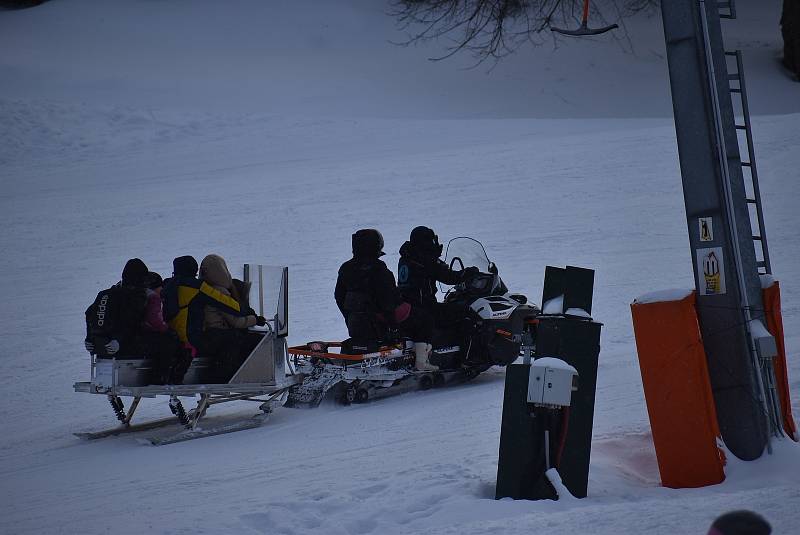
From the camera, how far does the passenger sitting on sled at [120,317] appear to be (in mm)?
7797

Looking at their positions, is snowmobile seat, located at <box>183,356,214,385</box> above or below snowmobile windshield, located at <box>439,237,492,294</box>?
below

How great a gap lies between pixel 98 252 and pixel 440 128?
41.9 ft

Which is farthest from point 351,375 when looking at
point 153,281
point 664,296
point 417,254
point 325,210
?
point 325,210

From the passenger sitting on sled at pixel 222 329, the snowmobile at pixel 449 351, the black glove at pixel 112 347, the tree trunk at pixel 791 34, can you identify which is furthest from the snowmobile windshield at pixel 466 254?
the tree trunk at pixel 791 34

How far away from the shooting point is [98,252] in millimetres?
17141

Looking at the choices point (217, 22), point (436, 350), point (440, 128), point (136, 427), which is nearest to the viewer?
point (136, 427)

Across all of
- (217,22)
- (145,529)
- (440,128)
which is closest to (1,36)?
(217,22)

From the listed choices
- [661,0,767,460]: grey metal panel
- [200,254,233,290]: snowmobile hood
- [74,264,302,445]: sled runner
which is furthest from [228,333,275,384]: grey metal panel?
[661,0,767,460]: grey metal panel

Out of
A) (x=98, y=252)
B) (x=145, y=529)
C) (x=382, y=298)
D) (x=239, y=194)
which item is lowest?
(x=145, y=529)

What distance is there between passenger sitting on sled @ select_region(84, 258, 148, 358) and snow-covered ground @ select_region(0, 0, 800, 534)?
32.0 inches

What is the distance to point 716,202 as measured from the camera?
6023 mm

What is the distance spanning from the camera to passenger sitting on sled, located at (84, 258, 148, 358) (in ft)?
25.6

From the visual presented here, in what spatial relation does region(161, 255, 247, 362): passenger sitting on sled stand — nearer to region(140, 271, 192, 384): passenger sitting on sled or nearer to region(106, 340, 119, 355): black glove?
region(140, 271, 192, 384): passenger sitting on sled

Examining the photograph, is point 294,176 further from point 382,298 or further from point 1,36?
point 1,36
